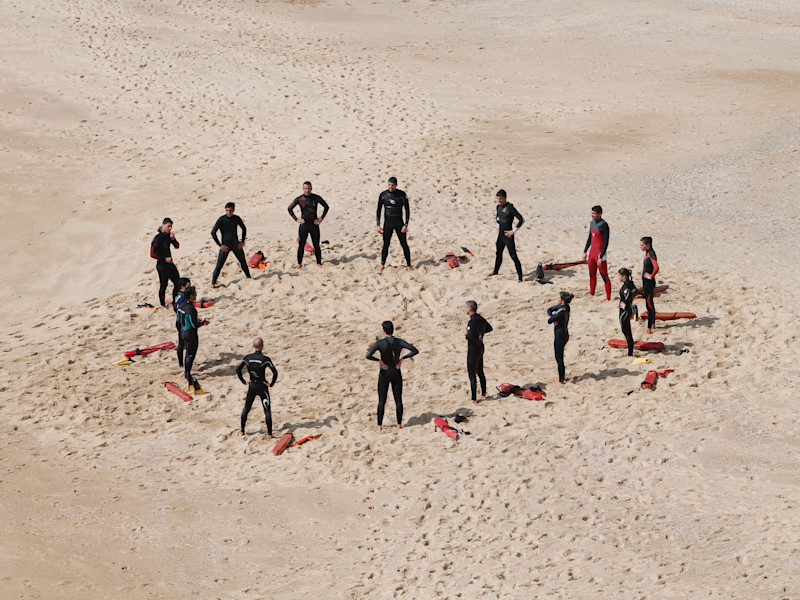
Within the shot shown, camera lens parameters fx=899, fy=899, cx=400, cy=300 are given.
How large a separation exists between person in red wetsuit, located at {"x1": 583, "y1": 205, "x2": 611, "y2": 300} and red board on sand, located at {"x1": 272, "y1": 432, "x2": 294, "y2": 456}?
7116 millimetres

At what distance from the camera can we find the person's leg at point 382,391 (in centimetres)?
1388

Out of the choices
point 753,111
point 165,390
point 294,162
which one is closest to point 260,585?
point 165,390

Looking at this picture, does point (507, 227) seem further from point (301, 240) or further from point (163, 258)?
point (163, 258)

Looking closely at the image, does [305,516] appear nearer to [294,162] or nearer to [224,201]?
[224,201]

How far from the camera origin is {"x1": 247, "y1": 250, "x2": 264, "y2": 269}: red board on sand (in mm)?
20469

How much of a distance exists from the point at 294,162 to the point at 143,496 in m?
15.0

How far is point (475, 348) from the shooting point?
1439 centimetres

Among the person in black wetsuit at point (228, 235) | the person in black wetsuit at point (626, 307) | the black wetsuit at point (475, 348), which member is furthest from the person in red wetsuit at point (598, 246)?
the person in black wetsuit at point (228, 235)

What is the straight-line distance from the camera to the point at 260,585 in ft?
36.7

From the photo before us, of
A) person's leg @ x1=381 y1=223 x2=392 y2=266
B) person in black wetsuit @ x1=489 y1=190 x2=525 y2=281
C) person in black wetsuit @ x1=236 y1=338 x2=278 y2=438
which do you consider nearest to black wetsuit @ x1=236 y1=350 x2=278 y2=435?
person in black wetsuit @ x1=236 y1=338 x2=278 y2=438

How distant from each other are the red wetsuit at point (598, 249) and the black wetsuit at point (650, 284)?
3.89ft

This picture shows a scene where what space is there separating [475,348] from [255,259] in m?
7.82

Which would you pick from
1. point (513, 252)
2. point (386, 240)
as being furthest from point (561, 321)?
point (386, 240)

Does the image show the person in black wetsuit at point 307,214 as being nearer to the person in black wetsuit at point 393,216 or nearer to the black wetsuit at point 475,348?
the person in black wetsuit at point 393,216
